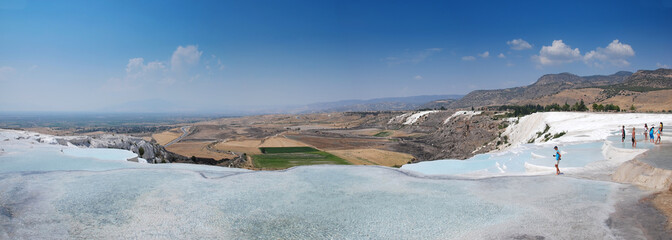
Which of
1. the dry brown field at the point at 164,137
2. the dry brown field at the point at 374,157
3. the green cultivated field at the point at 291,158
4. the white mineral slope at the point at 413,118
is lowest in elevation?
the dry brown field at the point at 374,157

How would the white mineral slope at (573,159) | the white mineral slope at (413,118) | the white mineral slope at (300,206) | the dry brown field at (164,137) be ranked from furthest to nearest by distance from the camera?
the white mineral slope at (413,118)
the dry brown field at (164,137)
the white mineral slope at (573,159)
the white mineral slope at (300,206)

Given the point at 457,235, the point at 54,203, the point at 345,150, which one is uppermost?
the point at 54,203

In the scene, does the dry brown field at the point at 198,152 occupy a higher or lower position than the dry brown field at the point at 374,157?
higher

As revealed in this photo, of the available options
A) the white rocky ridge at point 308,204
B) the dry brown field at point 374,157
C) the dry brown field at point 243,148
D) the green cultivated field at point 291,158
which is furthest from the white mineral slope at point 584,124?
the dry brown field at point 243,148

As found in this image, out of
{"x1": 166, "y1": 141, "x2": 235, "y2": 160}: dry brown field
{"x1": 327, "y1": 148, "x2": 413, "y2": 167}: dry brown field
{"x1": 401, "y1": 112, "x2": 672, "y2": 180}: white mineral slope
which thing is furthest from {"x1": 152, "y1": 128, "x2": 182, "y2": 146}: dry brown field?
{"x1": 401, "y1": 112, "x2": 672, "y2": 180}: white mineral slope

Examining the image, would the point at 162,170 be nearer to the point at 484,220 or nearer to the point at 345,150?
the point at 484,220

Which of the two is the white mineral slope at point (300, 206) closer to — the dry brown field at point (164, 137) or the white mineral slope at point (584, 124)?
the white mineral slope at point (584, 124)

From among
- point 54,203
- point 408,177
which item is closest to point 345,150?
point 408,177

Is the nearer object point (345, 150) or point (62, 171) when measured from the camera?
point (62, 171)
